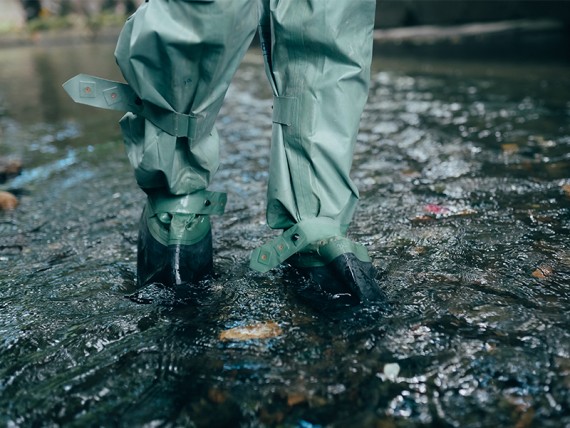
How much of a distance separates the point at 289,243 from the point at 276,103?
0.39 metres

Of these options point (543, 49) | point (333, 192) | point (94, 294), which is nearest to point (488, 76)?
point (543, 49)

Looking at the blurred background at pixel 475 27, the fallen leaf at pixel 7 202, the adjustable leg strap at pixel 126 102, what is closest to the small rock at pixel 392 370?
the adjustable leg strap at pixel 126 102

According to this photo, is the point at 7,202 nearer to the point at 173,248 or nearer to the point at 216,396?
the point at 173,248

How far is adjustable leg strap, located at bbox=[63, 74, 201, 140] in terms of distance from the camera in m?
1.42

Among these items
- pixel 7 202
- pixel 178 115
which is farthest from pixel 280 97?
pixel 7 202

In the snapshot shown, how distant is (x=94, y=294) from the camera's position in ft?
5.16

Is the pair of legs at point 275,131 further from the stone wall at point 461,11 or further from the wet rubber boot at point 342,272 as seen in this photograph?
the stone wall at point 461,11

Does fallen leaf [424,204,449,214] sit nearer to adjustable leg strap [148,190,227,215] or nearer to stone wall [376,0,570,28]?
adjustable leg strap [148,190,227,215]

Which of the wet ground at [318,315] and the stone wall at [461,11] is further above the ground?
the stone wall at [461,11]

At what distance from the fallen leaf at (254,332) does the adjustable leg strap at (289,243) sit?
0.53 ft

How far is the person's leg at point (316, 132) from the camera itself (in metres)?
1.45

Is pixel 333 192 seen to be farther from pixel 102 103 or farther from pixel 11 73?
pixel 11 73

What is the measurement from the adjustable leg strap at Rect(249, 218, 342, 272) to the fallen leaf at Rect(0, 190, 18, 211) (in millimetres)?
1517

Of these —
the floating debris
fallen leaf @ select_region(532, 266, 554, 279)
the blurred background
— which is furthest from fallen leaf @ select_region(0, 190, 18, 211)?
the blurred background
